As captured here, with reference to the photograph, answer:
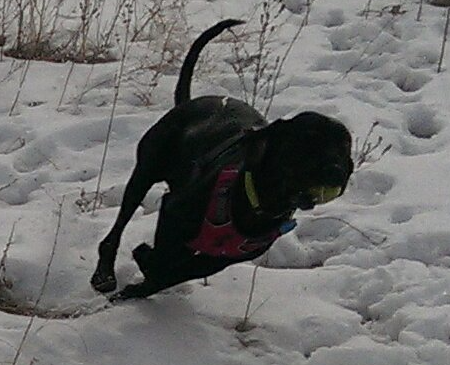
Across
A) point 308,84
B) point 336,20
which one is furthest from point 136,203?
point 336,20

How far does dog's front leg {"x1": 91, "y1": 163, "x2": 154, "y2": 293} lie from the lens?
3.30 metres

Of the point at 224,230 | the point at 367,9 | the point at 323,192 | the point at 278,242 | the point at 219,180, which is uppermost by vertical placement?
the point at 323,192

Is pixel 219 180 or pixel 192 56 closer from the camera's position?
pixel 219 180

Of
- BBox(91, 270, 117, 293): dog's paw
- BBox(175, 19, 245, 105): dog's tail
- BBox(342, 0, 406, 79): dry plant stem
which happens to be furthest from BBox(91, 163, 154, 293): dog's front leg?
BBox(342, 0, 406, 79): dry plant stem

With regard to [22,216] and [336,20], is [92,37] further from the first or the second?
[22,216]

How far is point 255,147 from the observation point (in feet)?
9.02

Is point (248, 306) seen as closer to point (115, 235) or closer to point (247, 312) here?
point (247, 312)

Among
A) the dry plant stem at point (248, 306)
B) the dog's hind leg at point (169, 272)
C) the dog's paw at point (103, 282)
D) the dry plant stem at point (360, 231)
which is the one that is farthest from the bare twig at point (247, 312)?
the dry plant stem at point (360, 231)

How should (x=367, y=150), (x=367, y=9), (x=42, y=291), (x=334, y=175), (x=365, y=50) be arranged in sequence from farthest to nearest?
(x=367, y=9), (x=365, y=50), (x=367, y=150), (x=42, y=291), (x=334, y=175)

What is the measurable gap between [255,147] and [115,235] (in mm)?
814

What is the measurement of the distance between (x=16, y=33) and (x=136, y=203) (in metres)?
2.13

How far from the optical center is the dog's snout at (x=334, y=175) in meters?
2.57

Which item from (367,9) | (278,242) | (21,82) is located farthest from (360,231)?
(367,9)

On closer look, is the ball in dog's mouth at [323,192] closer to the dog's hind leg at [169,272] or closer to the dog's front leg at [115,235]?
the dog's hind leg at [169,272]
